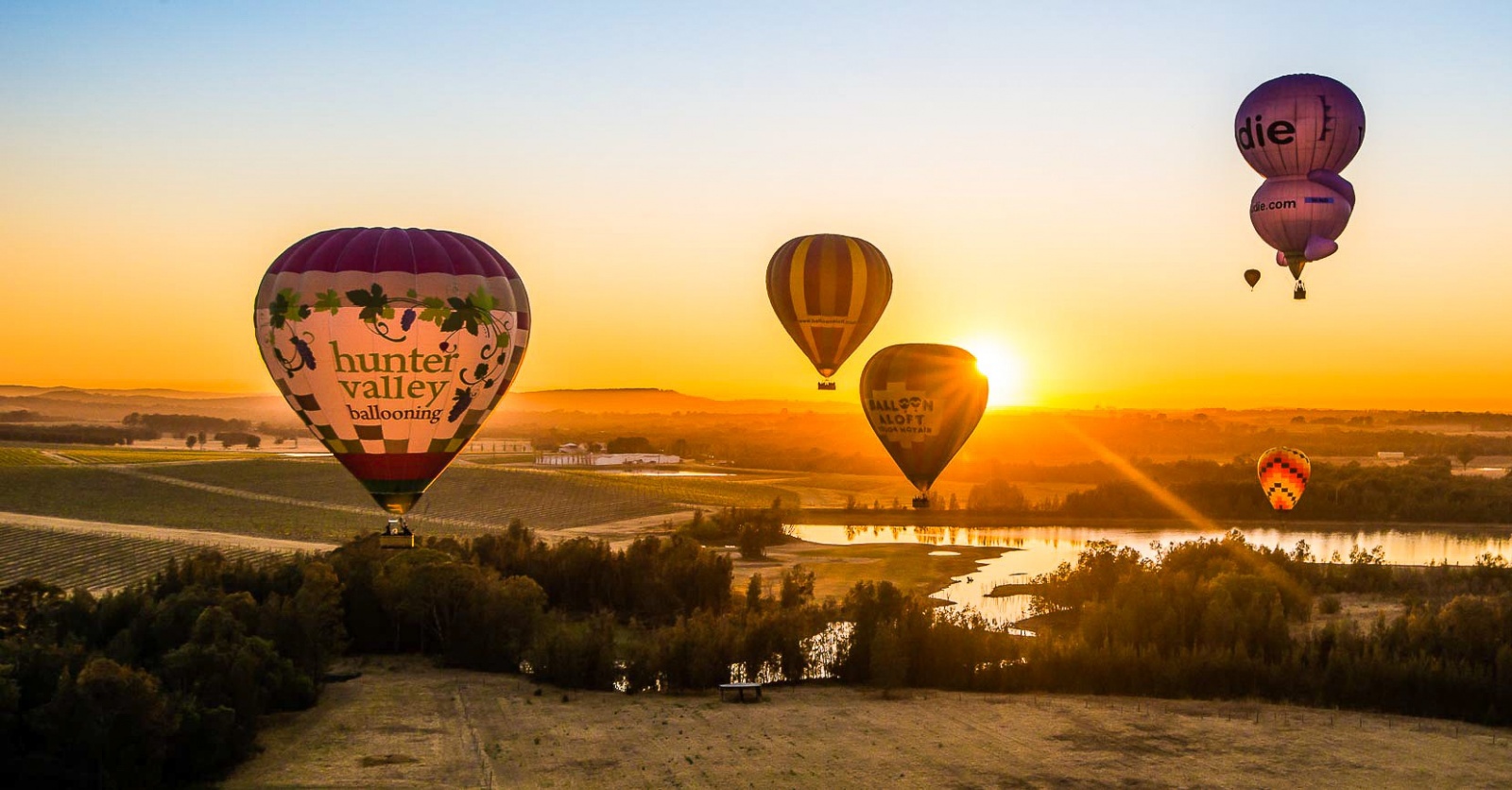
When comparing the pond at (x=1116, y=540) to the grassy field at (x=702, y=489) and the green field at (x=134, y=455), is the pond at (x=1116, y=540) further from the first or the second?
the green field at (x=134, y=455)

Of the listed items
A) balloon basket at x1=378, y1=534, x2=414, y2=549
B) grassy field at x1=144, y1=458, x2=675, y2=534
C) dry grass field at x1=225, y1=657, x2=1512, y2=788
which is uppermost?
balloon basket at x1=378, y1=534, x2=414, y2=549

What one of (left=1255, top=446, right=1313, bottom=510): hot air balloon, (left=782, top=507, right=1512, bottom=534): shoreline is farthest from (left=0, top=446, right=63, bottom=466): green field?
(left=1255, top=446, right=1313, bottom=510): hot air balloon

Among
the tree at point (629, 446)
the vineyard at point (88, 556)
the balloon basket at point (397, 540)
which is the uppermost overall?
the tree at point (629, 446)

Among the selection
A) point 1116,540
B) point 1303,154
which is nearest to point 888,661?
point 1303,154

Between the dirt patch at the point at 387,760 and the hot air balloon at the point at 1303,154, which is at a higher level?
the hot air balloon at the point at 1303,154

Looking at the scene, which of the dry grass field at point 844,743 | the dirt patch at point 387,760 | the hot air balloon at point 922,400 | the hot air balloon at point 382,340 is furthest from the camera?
the hot air balloon at point 922,400

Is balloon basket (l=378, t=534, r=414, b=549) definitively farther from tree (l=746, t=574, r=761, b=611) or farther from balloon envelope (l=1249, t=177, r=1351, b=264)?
balloon envelope (l=1249, t=177, r=1351, b=264)

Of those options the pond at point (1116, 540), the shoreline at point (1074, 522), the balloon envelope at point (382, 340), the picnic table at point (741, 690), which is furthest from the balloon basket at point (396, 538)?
the shoreline at point (1074, 522)
